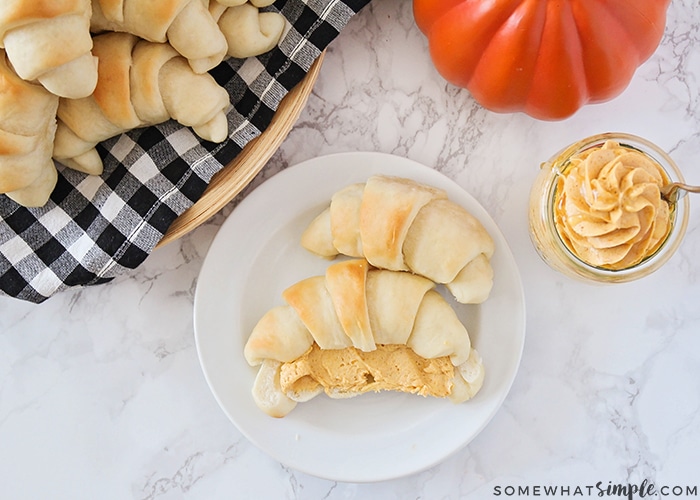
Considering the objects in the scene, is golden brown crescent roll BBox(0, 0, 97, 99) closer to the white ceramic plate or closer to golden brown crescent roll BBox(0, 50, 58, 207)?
golden brown crescent roll BBox(0, 50, 58, 207)

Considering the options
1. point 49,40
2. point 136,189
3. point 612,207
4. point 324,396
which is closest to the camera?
point 49,40

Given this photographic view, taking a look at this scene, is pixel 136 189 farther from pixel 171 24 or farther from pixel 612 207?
pixel 612 207

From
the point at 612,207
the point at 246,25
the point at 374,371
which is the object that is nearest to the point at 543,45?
the point at 612,207

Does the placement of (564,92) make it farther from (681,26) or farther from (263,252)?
(263,252)

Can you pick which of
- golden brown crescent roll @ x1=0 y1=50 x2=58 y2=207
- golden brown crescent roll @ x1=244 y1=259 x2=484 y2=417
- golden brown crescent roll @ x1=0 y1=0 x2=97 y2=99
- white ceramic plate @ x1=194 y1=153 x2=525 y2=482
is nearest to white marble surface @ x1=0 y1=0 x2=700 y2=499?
white ceramic plate @ x1=194 y1=153 x2=525 y2=482

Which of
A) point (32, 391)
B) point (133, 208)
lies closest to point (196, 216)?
point (133, 208)

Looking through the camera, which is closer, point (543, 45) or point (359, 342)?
point (543, 45)
